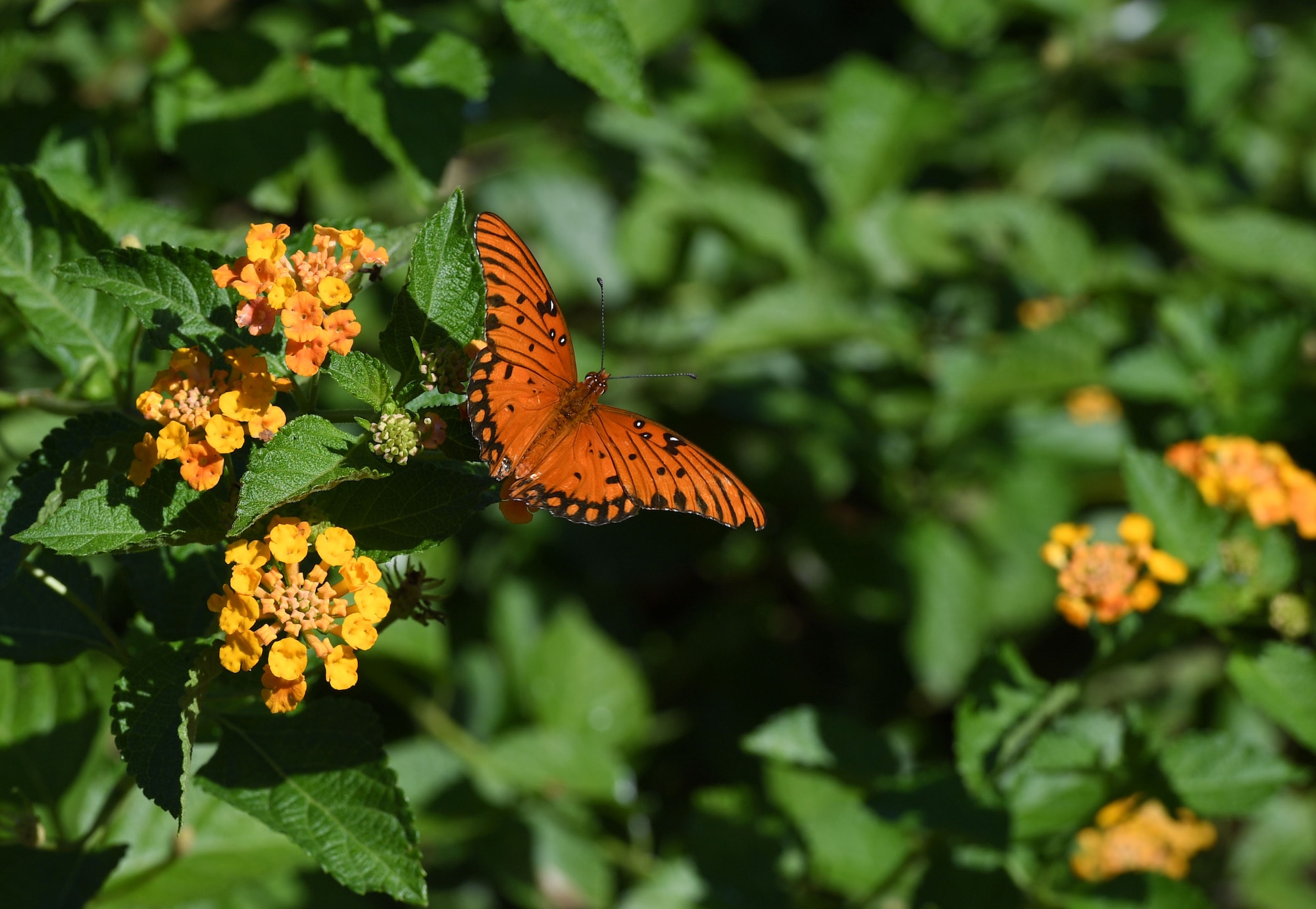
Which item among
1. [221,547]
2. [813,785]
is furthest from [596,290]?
[221,547]

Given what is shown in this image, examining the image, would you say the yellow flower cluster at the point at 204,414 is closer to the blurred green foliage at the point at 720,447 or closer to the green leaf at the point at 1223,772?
the blurred green foliage at the point at 720,447

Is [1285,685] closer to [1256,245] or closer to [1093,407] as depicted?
[1093,407]

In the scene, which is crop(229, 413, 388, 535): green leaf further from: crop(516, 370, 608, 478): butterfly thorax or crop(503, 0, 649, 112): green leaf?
crop(503, 0, 649, 112): green leaf

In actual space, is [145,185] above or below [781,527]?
above

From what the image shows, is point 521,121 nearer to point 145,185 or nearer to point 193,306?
point 145,185

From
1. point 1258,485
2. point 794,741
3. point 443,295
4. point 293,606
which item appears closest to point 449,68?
point 443,295

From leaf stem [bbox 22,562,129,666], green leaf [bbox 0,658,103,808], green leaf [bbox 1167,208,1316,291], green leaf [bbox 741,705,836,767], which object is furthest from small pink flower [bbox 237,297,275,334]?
green leaf [bbox 1167,208,1316,291]
